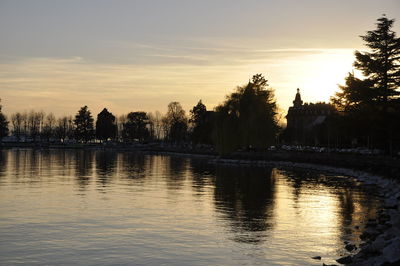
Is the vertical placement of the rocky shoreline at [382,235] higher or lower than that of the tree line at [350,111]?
lower

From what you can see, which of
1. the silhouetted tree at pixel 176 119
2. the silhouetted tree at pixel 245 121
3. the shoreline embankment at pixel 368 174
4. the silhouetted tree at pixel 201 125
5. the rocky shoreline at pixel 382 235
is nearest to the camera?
the rocky shoreline at pixel 382 235

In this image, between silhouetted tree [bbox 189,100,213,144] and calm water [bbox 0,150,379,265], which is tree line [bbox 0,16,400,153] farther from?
calm water [bbox 0,150,379,265]

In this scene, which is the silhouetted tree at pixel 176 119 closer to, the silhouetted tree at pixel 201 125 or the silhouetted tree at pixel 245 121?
the silhouetted tree at pixel 201 125

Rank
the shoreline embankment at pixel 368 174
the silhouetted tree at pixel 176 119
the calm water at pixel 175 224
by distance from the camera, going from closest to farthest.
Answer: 1. the shoreline embankment at pixel 368 174
2. the calm water at pixel 175 224
3. the silhouetted tree at pixel 176 119

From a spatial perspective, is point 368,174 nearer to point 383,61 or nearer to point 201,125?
point 383,61

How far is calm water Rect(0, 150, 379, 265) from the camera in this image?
70.0 feet

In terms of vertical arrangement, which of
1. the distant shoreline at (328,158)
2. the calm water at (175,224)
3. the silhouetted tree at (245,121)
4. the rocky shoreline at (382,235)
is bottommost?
the calm water at (175,224)

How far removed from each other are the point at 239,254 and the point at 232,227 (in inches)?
237

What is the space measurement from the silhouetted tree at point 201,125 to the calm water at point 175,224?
296 ft

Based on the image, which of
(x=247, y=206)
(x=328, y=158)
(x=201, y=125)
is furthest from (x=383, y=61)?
(x=201, y=125)

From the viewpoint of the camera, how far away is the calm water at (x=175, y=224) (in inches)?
840

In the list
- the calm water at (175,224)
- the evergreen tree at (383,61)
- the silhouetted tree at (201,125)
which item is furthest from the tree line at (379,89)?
the silhouetted tree at (201,125)

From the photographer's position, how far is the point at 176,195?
4259 centimetres

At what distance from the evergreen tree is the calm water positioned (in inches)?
879
